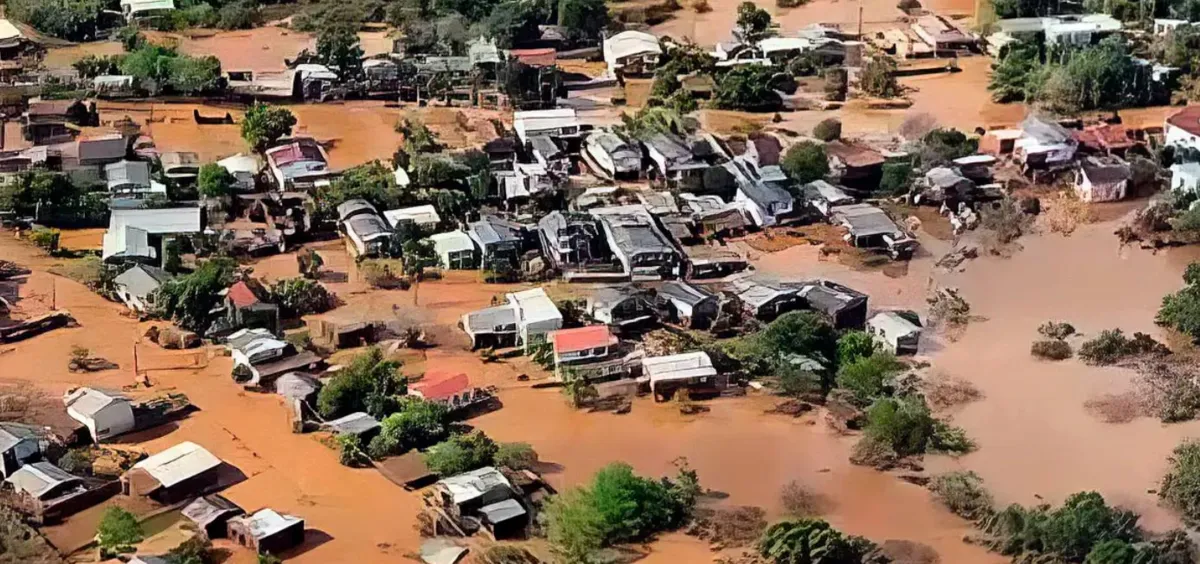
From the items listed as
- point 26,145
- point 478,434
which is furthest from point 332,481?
point 26,145

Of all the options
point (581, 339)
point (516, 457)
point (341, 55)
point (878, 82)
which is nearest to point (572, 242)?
point (581, 339)

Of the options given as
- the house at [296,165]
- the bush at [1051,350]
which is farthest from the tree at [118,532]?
the bush at [1051,350]

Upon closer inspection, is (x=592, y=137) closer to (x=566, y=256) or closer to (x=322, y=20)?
(x=566, y=256)

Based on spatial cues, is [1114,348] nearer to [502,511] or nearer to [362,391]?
[502,511]

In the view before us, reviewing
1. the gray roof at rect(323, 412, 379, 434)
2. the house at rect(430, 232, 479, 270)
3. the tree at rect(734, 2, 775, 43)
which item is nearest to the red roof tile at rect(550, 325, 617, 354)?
the gray roof at rect(323, 412, 379, 434)

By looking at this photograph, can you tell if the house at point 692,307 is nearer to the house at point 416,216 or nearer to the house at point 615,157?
the house at point 416,216

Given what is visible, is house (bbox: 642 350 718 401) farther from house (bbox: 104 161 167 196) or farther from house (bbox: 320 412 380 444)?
house (bbox: 104 161 167 196)
